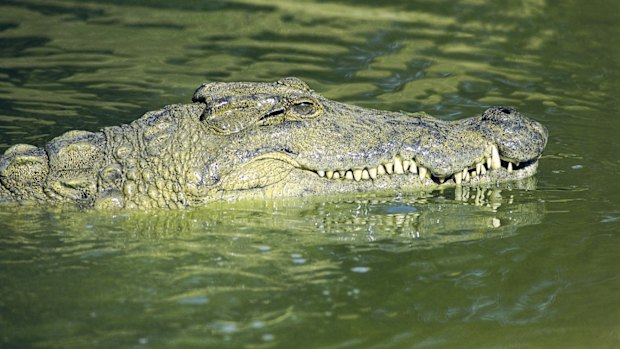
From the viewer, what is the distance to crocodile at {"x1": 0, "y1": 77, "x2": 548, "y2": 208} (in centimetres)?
724

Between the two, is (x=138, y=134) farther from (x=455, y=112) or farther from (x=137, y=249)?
(x=455, y=112)

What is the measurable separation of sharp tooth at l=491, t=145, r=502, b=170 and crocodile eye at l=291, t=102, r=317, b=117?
1519 mm

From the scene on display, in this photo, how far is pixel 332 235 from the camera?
6.74 m

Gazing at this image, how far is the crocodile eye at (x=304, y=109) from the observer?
24.4 feet

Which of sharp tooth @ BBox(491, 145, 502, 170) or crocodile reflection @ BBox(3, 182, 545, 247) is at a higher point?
sharp tooth @ BBox(491, 145, 502, 170)

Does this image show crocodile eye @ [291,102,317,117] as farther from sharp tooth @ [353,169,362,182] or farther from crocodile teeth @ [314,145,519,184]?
sharp tooth @ [353,169,362,182]

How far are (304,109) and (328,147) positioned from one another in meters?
0.37

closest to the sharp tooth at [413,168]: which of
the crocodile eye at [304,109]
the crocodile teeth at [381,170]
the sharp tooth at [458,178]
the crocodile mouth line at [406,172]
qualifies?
the crocodile mouth line at [406,172]

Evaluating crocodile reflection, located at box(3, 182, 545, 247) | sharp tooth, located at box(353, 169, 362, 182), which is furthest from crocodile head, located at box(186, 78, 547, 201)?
crocodile reflection, located at box(3, 182, 545, 247)

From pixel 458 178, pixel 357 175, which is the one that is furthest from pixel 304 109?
pixel 458 178

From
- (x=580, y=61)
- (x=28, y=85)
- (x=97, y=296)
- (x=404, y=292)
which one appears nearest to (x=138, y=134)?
(x=97, y=296)

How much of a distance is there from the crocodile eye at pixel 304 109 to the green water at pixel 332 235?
718 millimetres

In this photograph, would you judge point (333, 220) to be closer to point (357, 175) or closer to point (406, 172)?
point (357, 175)

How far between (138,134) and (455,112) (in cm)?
436
